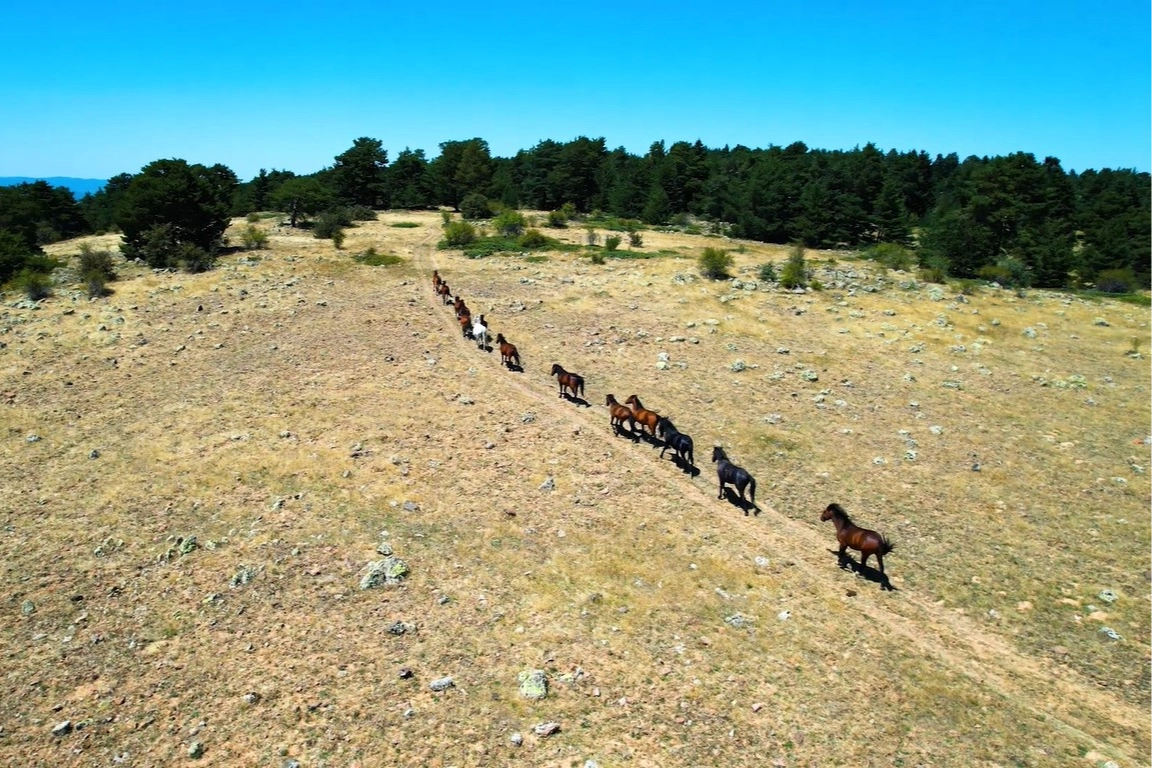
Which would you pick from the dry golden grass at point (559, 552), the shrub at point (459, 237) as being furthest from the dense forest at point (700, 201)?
the dry golden grass at point (559, 552)

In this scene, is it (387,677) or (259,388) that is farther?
(259,388)

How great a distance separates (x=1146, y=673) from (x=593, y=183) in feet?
227

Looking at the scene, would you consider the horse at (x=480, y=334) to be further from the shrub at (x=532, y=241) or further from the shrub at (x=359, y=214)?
the shrub at (x=359, y=214)

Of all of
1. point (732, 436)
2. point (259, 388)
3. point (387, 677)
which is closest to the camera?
point (387, 677)

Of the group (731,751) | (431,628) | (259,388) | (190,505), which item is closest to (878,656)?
(731,751)

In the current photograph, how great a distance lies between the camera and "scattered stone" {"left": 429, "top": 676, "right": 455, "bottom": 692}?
29.1 ft

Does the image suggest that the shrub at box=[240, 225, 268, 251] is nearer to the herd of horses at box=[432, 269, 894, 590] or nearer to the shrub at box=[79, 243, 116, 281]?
the shrub at box=[79, 243, 116, 281]

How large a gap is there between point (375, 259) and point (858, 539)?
102 feet

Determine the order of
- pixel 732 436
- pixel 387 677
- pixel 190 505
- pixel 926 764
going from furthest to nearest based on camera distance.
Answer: pixel 732 436
pixel 190 505
pixel 387 677
pixel 926 764

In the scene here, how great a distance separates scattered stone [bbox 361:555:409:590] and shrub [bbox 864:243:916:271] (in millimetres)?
37688

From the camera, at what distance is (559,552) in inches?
472

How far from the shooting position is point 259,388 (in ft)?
62.3

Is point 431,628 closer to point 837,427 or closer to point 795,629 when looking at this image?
point 795,629

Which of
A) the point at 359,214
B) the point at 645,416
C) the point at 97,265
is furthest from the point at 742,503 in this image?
the point at 359,214
